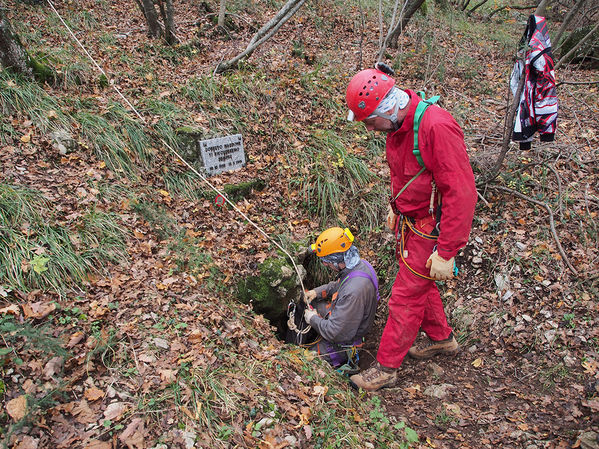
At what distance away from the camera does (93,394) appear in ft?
8.46

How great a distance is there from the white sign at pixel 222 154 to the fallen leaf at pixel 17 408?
373 centimetres

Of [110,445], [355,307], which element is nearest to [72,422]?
[110,445]

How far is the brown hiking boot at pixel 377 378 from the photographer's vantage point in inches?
152

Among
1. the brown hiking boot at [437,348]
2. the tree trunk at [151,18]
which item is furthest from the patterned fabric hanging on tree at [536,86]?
the tree trunk at [151,18]

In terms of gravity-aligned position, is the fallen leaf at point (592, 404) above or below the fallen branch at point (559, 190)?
below

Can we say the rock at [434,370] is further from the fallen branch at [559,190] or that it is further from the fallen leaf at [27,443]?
the fallen leaf at [27,443]

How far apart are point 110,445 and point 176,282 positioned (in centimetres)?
164

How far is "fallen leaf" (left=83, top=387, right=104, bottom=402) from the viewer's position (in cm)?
255

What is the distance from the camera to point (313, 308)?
4.90 meters

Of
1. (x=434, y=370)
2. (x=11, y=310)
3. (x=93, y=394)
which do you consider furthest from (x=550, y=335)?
(x=11, y=310)

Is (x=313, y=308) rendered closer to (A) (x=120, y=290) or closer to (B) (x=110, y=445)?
(A) (x=120, y=290)

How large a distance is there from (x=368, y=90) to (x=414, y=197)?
1080 millimetres

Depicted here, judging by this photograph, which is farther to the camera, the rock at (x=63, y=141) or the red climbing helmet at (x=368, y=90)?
the rock at (x=63, y=141)

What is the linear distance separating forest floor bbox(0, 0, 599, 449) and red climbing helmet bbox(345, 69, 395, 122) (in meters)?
2.41
